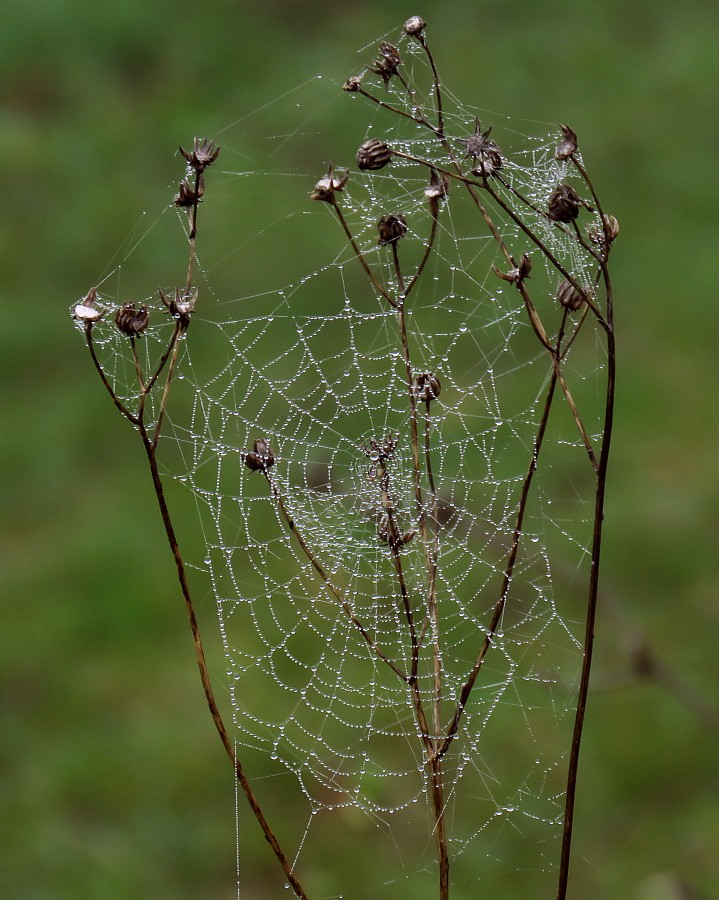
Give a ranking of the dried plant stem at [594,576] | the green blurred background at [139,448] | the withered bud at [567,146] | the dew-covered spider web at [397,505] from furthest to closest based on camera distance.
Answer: the green blurred background at [139,448]
the dew-covered spider web at [397,505]
the withered bud at [567,146]
the dried plant stem at [594,576]

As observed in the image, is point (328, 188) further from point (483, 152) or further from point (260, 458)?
point (260, 458)

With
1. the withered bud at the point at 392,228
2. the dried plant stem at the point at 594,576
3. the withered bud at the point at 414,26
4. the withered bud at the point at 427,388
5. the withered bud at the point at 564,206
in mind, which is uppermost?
the withered bud at the point at 414,26

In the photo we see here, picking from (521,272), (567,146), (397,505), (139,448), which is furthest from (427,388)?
(139,448)

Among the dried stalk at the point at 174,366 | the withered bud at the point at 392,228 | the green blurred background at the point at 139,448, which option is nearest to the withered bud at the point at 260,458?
the dried stalk at the point at 174,366

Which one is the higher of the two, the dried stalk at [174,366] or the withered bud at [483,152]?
the withered bud at [483,152]

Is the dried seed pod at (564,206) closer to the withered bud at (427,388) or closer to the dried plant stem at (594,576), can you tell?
the dried plant stem at (594,576)

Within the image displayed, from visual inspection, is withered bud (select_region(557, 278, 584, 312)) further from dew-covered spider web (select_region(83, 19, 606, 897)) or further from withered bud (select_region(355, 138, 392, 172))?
dew-covered spider web (select_region(83, 19, 606, 897))
